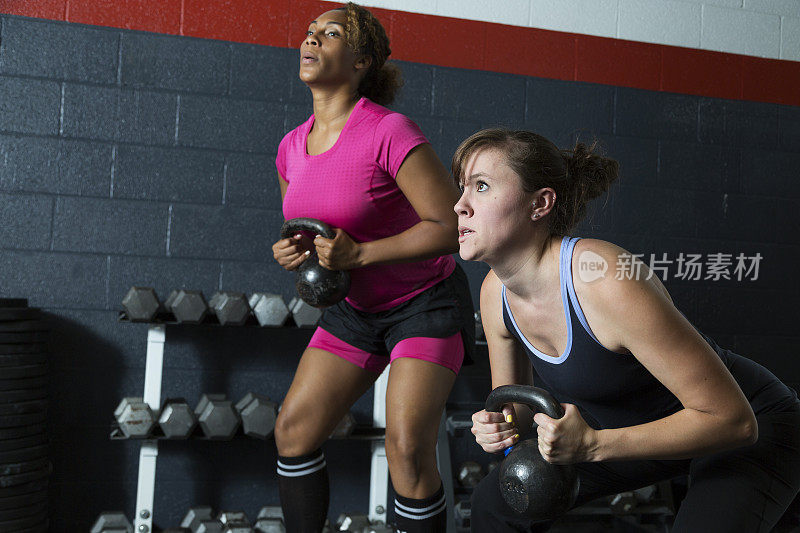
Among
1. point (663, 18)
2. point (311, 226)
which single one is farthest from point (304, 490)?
point (663, 18)

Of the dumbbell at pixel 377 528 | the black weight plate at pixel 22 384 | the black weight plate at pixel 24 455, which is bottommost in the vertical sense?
the dumbbell at pixel 377 528

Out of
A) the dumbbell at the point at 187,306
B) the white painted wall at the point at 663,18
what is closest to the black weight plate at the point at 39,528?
the dumbbell at the point at 187,306

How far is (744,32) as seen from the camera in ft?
11.4

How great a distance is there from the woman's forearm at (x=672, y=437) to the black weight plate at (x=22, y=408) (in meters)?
1.97

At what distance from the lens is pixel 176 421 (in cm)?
246

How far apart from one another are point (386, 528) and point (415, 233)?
1.34 m

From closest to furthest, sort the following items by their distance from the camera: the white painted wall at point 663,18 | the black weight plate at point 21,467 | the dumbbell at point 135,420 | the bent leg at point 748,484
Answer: the bent leg at point 748,484 < the black weight plate at point 21,467 < the dumbbell at point 135,420 < the white painted wall at point 663,18

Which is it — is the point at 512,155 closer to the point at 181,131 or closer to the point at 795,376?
the point at 181,131

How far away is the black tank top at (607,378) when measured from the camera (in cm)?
124

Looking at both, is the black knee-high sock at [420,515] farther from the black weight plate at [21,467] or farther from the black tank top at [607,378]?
the black weight plate at [21,467]

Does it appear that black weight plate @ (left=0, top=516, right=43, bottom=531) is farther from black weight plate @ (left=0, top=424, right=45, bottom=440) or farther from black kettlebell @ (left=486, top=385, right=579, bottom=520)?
black kettlebell @ (left=486, top=385, right=579, bottom=520)

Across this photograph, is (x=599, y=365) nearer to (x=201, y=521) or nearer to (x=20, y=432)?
(x=201, y=521)

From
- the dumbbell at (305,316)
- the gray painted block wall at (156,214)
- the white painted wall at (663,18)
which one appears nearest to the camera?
the dumbbell at (305,316)

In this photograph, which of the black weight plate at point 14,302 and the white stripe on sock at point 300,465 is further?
the black weight plate at point 14,302
